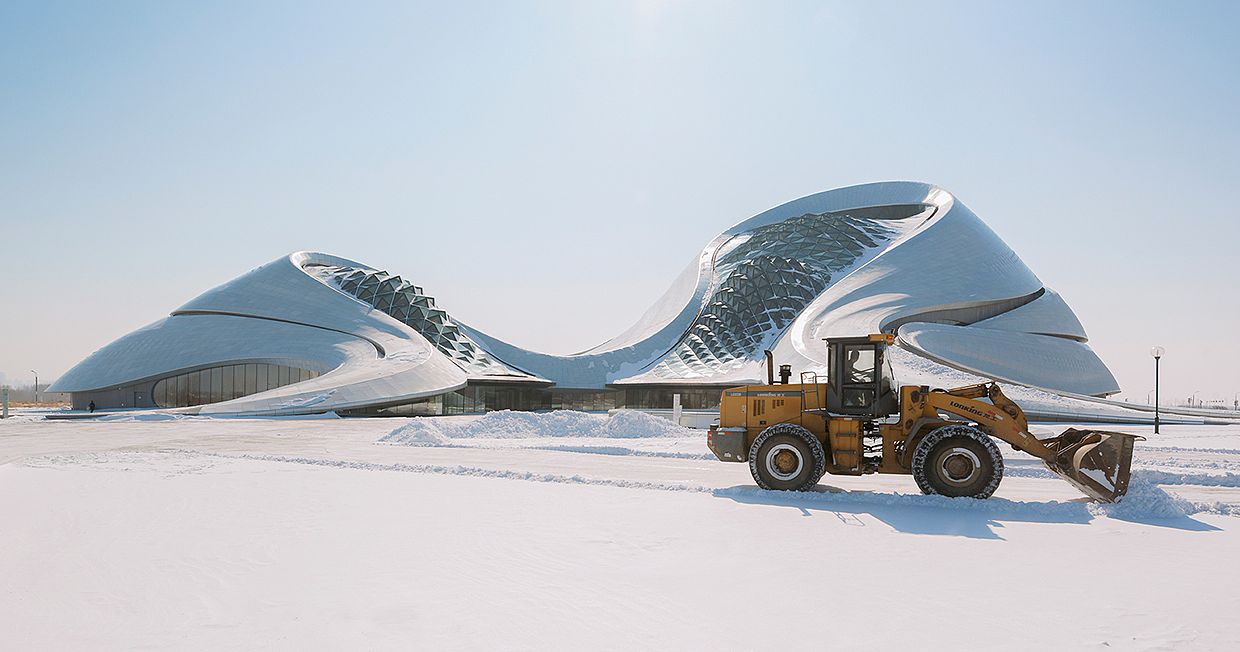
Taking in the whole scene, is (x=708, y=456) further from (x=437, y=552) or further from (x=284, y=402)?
(x=284, y=402)

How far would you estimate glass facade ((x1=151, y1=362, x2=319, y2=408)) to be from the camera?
42.5 meters

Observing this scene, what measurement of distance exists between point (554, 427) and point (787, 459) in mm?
15092

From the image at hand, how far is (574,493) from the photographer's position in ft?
38.6

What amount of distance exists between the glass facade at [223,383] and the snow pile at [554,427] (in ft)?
68.7

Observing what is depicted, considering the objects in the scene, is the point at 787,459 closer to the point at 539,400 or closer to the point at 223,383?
the point at 223,383

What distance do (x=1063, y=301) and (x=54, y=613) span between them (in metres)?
54.5

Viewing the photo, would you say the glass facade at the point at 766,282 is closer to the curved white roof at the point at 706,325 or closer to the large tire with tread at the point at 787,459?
the curved white roof at the point at 706,325

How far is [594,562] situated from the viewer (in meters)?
7.19

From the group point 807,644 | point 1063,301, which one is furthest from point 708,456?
point 1063,301

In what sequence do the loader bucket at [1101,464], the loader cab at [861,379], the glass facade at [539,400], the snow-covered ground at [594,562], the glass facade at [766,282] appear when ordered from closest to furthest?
the snow-covered ground at [594,562]
the loader bucket at [1101,464]
the loader cab at [861,379]
the glass facade at [539,400]
the glass facade at [766,282]

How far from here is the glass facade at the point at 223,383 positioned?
1673 inches

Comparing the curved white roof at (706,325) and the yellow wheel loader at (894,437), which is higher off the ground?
the curved white roof at (706,325)

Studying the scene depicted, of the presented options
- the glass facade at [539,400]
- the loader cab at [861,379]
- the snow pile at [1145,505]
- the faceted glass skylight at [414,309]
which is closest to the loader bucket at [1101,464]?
the snow pile at [1145,505]

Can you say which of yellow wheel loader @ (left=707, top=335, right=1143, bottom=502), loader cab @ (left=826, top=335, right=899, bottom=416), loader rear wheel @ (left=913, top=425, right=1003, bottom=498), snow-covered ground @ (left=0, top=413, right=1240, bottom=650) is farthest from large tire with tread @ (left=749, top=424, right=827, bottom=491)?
loader rear wheel @ (left=913, top=425, right=1003, bottom=498)
